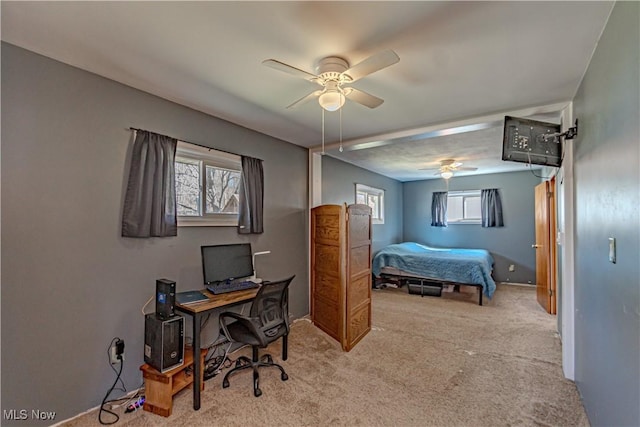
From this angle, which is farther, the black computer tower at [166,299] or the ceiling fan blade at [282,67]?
the black computer tower at [166,299]

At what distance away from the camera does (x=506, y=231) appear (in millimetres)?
6473

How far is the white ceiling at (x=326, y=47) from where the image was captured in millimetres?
1523

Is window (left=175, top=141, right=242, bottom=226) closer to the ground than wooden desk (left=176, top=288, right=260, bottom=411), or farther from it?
farther from it

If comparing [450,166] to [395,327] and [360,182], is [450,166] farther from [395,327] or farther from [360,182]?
[395,327]

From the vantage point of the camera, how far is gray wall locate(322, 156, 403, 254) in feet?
16.3

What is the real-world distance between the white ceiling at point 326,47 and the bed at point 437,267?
2698 millimetres

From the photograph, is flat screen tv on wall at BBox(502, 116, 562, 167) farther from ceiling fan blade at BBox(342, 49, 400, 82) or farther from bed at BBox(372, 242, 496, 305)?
bed at BBox(372, 242, 496, 305)

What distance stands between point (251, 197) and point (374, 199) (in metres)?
3.99

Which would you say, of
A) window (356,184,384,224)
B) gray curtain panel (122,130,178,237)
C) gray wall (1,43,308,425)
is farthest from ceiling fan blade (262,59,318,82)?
window (356,184,384,224)

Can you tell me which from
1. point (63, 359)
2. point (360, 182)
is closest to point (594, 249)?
point (63, 359)

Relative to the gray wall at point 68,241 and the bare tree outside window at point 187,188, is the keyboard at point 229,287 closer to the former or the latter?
the gray wall at point 68,241

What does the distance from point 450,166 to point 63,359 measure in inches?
220

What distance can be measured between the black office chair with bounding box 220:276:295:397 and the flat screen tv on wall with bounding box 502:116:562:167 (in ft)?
7.22

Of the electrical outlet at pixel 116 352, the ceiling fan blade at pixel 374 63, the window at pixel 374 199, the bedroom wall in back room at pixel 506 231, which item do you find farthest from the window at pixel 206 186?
the bedroom wall in back room at pixel 506 231
